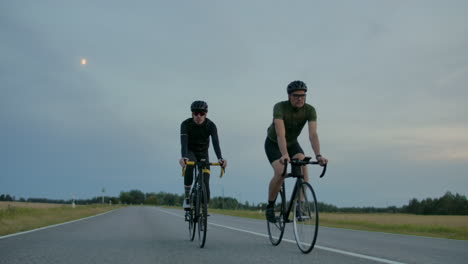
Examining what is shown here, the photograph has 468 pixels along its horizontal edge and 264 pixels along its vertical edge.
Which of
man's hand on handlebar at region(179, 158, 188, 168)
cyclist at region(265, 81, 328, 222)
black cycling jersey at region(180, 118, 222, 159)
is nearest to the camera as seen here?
cyclist at region(265, 81, 328, 222)

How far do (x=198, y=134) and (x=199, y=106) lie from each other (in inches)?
24.5

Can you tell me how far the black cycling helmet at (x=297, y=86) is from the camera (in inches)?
261

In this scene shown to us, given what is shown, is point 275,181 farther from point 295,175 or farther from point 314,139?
point 314,139

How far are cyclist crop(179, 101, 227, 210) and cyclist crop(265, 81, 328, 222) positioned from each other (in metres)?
1.08

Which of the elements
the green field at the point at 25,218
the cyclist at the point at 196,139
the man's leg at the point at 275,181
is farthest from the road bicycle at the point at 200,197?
the green field at the point at 25,218

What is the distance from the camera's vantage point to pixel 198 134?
8.45 m

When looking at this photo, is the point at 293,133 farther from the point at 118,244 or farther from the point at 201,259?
the point at 118,244

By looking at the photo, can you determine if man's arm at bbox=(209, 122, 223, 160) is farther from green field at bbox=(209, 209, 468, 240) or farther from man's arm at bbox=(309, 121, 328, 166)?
green field at bbox=(209, 209, 468, 240)

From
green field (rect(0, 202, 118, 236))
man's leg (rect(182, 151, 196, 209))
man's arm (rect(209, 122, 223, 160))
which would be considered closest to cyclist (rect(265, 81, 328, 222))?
man's arm (rect(209, 122, 223, 160))

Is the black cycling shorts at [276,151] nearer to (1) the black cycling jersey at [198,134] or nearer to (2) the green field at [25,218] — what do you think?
(1) the black cycling jersey at [198,134]

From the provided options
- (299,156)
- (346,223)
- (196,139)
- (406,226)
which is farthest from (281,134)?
(346,223)

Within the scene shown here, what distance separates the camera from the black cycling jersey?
831 cm

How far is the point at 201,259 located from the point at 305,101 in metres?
2.84

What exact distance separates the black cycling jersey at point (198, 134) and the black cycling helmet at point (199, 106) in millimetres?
311
